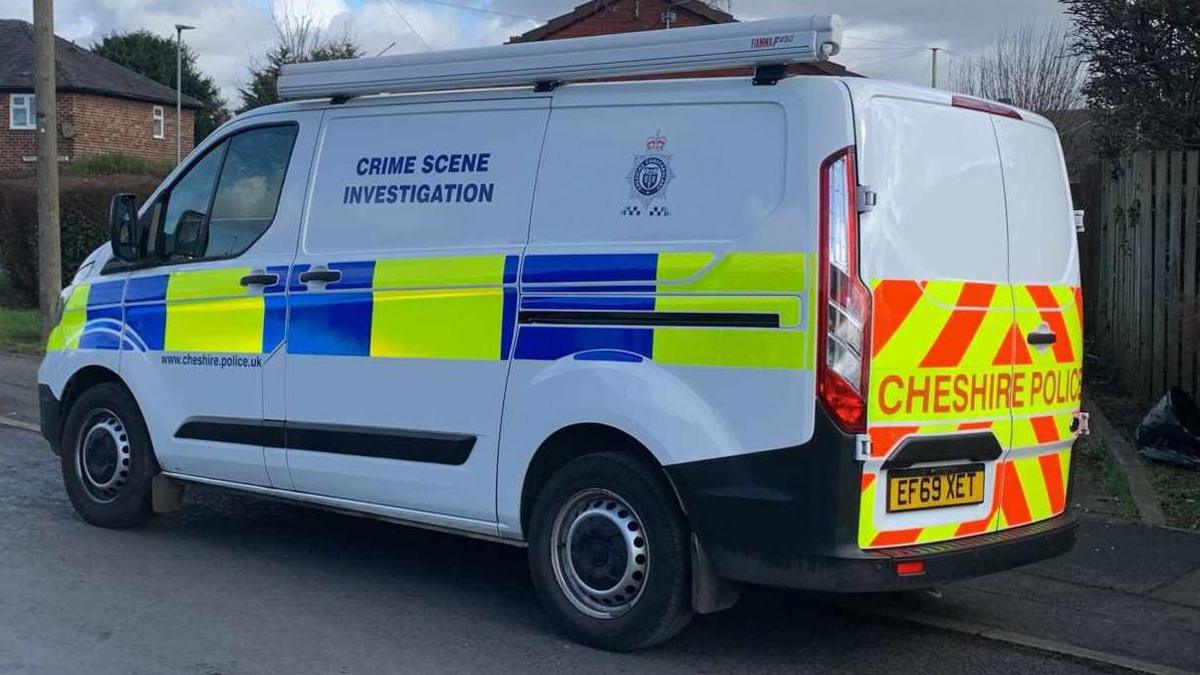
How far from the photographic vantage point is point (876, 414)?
181 inches

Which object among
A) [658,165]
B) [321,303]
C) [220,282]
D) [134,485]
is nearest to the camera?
[658,165]

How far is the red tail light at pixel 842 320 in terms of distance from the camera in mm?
4555

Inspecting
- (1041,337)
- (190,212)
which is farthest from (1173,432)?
(190,212)

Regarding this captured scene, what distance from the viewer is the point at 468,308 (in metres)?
5.56

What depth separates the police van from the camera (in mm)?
4648

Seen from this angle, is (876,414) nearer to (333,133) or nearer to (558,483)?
(558,483)

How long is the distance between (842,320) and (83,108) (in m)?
38.7

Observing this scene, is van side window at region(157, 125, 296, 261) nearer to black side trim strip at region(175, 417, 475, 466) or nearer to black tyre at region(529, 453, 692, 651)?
black side trim strip at region(175, 417, 475, 466)

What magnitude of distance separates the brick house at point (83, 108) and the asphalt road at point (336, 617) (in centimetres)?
3299

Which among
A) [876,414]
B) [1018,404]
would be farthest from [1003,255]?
[876,414]

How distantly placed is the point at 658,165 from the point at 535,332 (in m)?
0.83

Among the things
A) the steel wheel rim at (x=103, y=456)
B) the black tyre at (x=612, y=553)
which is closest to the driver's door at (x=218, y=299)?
the steel wheel rim at (x=103, y=456)

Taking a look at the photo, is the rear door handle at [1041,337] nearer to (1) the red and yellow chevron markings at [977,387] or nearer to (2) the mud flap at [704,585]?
(1) the red and yellow chevron markings at [977,387]

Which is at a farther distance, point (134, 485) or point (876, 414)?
point (134, 485)
